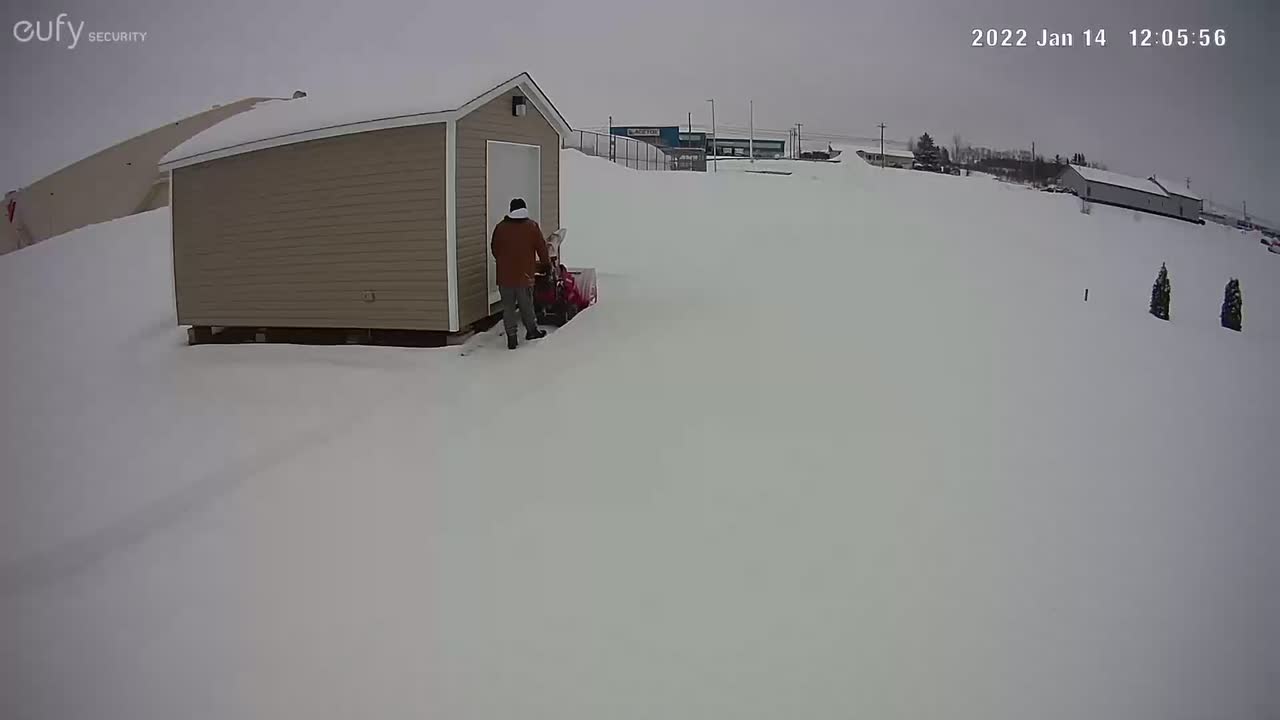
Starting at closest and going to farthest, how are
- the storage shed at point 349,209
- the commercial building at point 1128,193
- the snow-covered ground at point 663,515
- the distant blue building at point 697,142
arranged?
1. the snow-covered ground at point 663,515
2. the storage shed at point 349,209
3. the commercial building at point 1128,193
4. the distant blue building at point 697,142


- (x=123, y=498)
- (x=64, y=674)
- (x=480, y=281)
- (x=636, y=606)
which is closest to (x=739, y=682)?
(x=636, y=606)

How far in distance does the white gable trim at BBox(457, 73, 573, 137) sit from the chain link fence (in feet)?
42.1

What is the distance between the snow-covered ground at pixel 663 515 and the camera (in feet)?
10.1

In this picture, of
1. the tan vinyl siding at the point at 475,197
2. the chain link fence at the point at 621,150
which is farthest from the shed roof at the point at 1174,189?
the chain link fence at the point at 621,150

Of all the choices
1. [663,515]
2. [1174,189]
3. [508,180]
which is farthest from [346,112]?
[1174,189]

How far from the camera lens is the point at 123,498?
4523 millimetres

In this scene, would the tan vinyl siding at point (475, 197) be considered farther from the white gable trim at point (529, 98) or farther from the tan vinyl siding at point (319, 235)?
the tan vinyl siding at point (319, 235)

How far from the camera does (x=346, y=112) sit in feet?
25.1

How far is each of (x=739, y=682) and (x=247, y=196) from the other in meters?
6.88

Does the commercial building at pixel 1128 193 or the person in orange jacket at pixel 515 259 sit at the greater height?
the commercial building at pixel 1128 193

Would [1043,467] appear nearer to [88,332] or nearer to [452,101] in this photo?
[452,101]

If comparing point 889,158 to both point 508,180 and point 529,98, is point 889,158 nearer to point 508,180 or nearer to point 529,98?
point 529,98

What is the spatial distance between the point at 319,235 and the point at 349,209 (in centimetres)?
40

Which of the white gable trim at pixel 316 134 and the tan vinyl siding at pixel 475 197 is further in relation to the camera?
the tan vinyl siding at pixel 475 197
